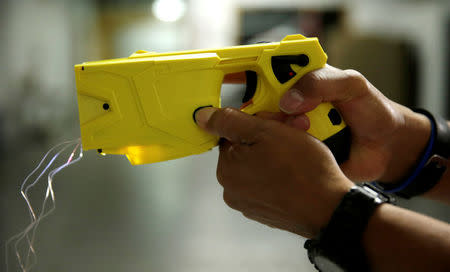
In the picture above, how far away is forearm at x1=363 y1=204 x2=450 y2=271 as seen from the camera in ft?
1.34

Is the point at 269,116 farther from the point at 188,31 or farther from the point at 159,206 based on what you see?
the point at 188,31

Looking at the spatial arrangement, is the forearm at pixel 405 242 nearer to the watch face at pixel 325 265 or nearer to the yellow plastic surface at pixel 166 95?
the watch face at pixel 325 265

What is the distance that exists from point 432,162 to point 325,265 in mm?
408

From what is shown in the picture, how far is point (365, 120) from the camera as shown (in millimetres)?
685

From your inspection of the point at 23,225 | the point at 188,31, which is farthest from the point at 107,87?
the point at 188,31

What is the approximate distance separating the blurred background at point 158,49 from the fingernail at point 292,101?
0.60m

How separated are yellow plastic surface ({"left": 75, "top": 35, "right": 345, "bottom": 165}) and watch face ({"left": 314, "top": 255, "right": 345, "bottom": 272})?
22 centimetres

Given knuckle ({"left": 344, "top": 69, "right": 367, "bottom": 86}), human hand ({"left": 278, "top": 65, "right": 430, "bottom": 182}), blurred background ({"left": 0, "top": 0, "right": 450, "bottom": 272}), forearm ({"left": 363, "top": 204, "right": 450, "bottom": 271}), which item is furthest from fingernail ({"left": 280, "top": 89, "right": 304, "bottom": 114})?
blurred background ({"left": 0, "top": 0, "right": 450, "bottom": 272})

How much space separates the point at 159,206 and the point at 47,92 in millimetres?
1614

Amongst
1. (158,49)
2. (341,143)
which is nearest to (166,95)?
(341,143)

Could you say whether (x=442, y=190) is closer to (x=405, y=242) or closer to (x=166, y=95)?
(x=405, y=242)

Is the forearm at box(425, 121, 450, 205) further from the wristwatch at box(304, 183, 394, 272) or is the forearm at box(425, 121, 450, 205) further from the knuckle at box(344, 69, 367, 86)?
the wristwatch at box(304, 183, 394, 272)

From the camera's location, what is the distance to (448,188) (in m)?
0.74

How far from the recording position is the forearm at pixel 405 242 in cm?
41
